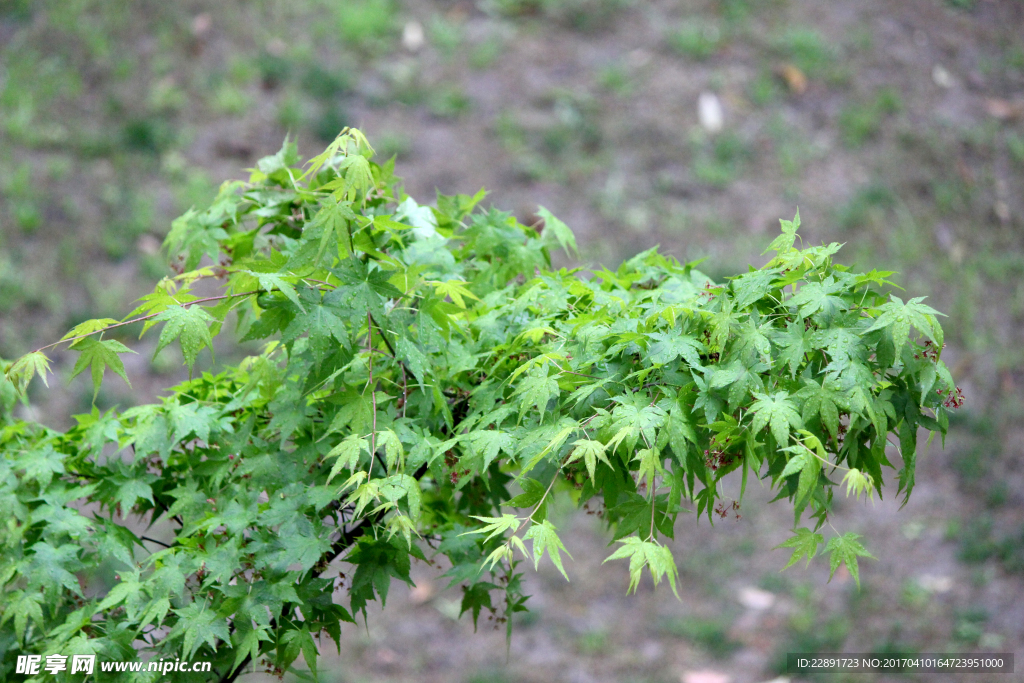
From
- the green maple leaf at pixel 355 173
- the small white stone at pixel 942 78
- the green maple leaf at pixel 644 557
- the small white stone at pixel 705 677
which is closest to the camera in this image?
the green maple leaf at pixel 644 557

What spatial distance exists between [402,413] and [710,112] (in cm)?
456

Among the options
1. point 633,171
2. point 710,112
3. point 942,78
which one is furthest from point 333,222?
point 942,78

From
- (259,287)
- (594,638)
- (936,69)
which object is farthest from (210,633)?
(936,69)

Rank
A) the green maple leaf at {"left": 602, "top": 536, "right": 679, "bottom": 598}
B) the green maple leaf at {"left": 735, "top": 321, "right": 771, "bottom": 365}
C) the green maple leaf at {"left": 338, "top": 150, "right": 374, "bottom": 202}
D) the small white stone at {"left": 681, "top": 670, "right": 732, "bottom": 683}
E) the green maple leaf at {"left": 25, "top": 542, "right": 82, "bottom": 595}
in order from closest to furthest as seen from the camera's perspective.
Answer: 1. the green maple leaf at {"left": 602, "top": 536, "right": 679, "bottom": 598}
2. the green maple leaf at {"left": 735, "top": 321, "right": 771, "bottom": 365}
3. the green maple leaf at {"left": 338, "top": 150, "right": 374, "bottom": 202}
4. the green maple leaf at {"left": 25, "top": 542, "right": 82, "bottom": 595}
5. the small white stone at {"left": 681, "top": 670, "right": 732, "bottom": 683}

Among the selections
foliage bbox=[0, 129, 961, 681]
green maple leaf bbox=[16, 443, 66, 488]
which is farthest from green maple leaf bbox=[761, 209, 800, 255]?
green maple leaf bbox=[16, 443, 66, 488]

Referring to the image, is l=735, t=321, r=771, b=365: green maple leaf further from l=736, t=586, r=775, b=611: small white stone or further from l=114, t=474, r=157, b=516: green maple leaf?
l=736, t=586, r=775, b=611: small white stone

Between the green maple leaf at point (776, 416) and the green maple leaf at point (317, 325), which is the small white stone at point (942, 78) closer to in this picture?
the green maple leaf at point (776, 416)

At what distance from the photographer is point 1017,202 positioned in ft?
17.9

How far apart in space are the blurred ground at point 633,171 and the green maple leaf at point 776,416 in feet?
9.13

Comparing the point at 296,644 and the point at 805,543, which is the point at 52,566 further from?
the point at 805,543

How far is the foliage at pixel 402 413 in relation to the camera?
1.61 meters

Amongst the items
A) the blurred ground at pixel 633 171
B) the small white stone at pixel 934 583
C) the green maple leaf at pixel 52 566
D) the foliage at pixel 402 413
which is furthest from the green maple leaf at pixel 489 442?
the small white stone at pixel 934 583

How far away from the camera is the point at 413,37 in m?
6.01

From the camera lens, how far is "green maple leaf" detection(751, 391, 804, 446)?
1505 mm
